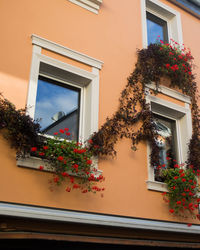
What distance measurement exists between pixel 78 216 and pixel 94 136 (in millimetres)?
1387

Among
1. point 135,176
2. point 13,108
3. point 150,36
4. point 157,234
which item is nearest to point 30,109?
point 13,108

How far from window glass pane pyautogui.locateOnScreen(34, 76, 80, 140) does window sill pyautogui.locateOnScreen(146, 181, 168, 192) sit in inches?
60.2

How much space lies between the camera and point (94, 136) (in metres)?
5.71

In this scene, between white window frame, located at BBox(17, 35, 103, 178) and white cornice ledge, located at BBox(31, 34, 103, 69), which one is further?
white cornice ledge, located at BBox(31, 34, 103, 69)

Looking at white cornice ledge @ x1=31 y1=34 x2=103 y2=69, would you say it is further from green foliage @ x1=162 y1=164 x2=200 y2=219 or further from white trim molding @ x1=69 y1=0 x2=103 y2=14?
green foliage @ x1=162 y1=164 x2=200 y2=219

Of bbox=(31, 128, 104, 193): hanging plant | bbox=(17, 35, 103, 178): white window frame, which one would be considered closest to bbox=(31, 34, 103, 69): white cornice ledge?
bbox=(17, 35, 103, 178): white window frame

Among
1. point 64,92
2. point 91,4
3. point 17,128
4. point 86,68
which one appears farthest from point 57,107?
point 91,4

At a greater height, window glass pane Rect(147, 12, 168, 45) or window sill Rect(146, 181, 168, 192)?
window glass pane Rect(147, 12, 168, 45)

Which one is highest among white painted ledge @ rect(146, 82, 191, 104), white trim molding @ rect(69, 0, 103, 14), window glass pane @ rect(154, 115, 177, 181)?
white trim molding @ rect(69, 0, 103, 14)

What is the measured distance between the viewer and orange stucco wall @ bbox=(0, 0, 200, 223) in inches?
193

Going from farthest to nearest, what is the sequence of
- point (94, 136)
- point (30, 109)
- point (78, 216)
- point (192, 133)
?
point (192, 133) < point (94, 136) < point (30, 109) < point (78, 216)

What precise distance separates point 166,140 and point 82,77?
7.64ft

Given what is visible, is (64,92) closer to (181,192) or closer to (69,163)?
(69,163)

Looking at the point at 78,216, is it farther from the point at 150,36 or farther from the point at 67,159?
the point at 150,36
